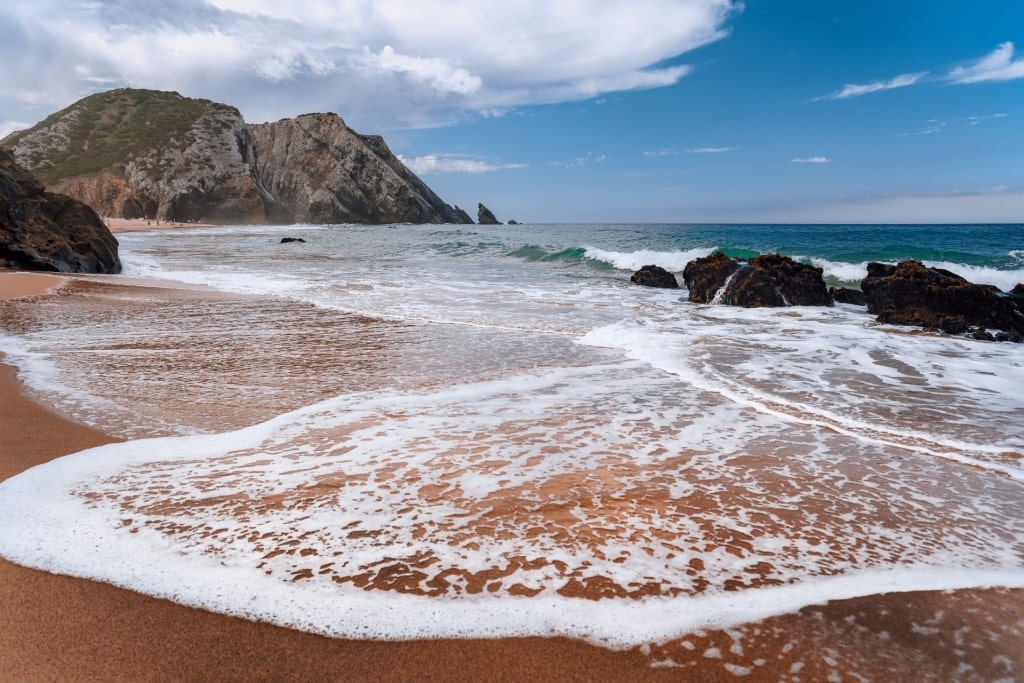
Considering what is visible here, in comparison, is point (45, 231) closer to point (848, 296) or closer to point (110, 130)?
point (848, 296)

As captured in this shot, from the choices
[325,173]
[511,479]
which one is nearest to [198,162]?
[325,173]

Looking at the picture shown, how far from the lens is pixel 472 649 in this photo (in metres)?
1.75

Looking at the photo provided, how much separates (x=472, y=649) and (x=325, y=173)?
98733 mm

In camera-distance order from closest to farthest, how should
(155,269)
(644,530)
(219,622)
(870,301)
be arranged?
(219,622)
(644,530)
(870,301)
(155,269)

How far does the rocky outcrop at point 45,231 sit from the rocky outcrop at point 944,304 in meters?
17.7

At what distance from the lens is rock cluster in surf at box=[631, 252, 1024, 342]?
30.2ft

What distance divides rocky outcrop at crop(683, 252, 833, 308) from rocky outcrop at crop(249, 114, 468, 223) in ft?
279

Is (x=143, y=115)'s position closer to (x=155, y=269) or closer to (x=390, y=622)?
(x=155, y=269)

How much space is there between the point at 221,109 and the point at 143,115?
9950 millimetres

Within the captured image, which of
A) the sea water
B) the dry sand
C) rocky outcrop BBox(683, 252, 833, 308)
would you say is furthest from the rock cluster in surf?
the dry sand

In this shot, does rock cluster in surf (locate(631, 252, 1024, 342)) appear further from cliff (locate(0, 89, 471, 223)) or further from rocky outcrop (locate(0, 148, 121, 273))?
cliff (locate(0, 89, 471, 223))

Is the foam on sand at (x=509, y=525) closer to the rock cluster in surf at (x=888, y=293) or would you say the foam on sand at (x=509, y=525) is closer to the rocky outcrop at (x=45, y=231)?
the rock cluster in surf at (x=888, y=293)

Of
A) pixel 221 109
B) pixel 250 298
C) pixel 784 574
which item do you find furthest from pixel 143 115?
pixel 784 574

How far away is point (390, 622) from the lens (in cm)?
184
